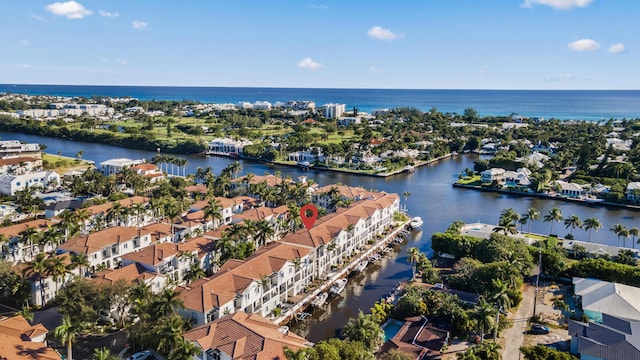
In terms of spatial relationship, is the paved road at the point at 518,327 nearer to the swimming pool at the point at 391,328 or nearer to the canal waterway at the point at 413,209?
the swimming pool at the point at 391,328

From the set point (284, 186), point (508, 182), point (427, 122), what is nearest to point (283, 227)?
point (284, 186)

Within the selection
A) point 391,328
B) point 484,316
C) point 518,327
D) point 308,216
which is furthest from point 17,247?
point 518,327

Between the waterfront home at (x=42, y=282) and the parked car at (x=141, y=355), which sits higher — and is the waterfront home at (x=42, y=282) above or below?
above

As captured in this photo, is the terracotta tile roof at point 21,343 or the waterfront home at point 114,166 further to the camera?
the waterfront home at point 114,166

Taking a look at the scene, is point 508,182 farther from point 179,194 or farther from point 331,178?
point 179,194

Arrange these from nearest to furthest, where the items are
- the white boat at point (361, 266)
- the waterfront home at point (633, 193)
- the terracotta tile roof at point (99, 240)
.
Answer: the terracotta tile roof at point (99, 240) < the white boat at point (361, 266) < the waterfront home at point (633, 193)

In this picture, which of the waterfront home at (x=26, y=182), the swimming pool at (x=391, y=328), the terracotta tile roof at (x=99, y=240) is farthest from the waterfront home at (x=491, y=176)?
the waterfront home at (x=26, y=182)

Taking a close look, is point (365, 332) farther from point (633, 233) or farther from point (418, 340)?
point (633, 233)
